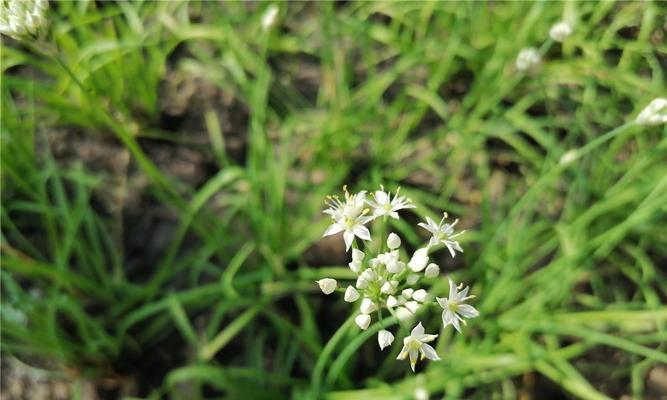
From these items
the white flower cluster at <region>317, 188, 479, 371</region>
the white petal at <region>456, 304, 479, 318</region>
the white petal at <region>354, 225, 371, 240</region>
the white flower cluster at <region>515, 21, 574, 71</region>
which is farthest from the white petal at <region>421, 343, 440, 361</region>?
the white flower cluster at <region>515, 21, 574, 71</region>

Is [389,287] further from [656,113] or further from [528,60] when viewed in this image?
[528,60]

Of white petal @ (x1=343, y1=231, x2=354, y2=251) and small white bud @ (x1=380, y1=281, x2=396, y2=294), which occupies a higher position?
white petal @ (x1=343, y1=231, x2=354, y2=251)

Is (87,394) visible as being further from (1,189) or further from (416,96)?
(416,96)

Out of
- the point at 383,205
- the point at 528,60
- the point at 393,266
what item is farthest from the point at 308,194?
the point at 393,266

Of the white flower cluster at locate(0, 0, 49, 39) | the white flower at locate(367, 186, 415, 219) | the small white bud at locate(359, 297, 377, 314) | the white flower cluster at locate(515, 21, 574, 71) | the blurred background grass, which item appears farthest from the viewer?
the blurred background grass

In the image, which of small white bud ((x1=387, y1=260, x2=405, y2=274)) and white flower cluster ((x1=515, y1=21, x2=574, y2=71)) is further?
white flower cluster ((x1=515, y1=21, x2=574, y2=71))

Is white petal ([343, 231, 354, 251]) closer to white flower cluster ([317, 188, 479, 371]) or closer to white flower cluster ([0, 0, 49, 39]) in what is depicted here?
white flower cluster ([317, 188, 479, 371])

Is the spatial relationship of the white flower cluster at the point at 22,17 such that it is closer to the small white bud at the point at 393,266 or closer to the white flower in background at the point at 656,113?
the small white bud at the point at 393,266
